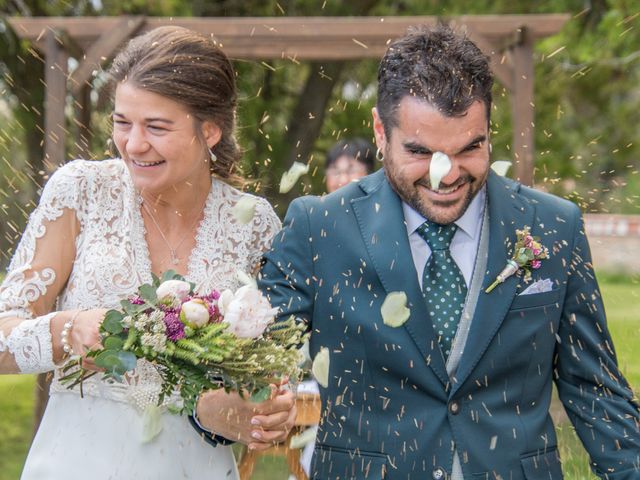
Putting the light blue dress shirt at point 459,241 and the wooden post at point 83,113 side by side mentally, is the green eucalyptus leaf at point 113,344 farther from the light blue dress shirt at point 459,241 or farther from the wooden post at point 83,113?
the wooden post at point 83,113

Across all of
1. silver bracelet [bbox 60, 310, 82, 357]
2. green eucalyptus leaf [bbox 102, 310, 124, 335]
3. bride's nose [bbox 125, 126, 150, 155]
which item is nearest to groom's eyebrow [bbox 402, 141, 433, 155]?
bride's nose [bbox 125, 126, 150, 155]

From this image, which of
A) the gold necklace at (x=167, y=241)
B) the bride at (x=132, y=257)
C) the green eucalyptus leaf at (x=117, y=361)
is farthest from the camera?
the gold necklace at (x=167, y=241)

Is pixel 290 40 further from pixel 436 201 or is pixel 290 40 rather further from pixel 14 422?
pixel 14 422

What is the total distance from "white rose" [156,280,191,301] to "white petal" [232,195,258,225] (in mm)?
697

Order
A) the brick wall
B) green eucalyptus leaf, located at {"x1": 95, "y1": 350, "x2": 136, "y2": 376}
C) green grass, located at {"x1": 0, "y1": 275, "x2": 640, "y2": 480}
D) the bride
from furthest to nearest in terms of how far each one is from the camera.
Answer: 1. the brick wall
2. green grass, located at {"x1": 0, "y1": 275, "x2": 640, "y2": 480}
3. the bride
4. green eucalyptus leaf, located at {"x1": 95, "y1": 350, "x2": 136, "y2": 376}

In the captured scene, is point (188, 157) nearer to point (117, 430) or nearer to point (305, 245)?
point (305, 245)

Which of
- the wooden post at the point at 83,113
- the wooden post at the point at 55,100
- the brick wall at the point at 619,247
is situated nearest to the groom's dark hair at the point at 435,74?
the wooden post at the point at 55,100

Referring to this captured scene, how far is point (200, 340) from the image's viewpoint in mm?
3357

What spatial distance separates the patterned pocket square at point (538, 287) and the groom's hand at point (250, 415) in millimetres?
813

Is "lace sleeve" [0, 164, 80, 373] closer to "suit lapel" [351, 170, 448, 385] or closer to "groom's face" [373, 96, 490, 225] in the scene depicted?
"suit lapel" [351, 170, 448, 385]

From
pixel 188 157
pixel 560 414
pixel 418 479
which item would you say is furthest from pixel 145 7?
pixel 418 479

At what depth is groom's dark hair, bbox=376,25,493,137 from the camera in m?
3.45

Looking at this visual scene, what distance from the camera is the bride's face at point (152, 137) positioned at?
378 cm

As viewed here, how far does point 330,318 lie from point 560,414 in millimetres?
6844
